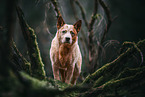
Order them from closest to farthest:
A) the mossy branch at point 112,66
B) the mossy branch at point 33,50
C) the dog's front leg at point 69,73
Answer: the mossy branch at point 33,50 → the mossy branch at point 112,66 → the dog's front leg at point 69,73

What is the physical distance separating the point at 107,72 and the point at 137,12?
10537mm

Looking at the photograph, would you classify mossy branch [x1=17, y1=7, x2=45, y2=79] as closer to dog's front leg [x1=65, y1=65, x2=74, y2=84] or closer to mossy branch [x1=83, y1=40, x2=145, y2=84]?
mossy branch [x1=83, y1=40, x2=145, y2=84]

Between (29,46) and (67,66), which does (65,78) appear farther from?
(29,46)

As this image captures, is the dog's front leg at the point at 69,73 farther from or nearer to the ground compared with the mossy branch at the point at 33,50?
nearer to the ground

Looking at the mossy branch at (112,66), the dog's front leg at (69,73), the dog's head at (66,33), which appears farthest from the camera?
the dog's front leg at (69,73)

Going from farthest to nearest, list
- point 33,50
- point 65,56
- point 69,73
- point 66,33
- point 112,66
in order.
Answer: point 69,73, point 65,56, point 66,33, point 112,66, point 33,50

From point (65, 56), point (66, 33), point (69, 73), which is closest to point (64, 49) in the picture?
point (65, 56)

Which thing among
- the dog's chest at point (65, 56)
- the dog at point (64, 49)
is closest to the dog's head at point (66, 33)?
the dog at point (64, 49)

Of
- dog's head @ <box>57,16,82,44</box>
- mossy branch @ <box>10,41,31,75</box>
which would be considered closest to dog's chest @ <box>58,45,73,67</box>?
dog's head @ <box>57,16,82,44</box>

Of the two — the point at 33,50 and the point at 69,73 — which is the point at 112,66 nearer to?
the point at 69,73

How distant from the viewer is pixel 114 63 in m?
2.72

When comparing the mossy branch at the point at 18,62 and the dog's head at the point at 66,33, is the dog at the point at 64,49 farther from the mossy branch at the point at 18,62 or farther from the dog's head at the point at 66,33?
the mossy branch at the point at 18,62

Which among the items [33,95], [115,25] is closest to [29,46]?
[33,95]

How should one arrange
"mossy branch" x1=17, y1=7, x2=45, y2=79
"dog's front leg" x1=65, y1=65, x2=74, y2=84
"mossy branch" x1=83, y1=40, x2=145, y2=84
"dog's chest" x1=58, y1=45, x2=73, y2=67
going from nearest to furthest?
"mossy branch" x1=17, y1=7, x2=45, y2=79
"mossy branch" x1=83, y1=40, x2=145, y2=84
"dog's chest" x1=58, y1=45, x2=73, y2=67
"dog's front leg" x1=65, y1=65, x2=74, y2=84
